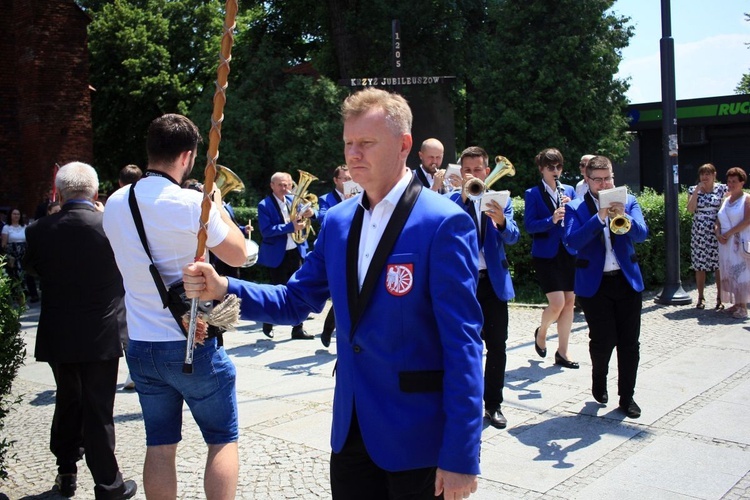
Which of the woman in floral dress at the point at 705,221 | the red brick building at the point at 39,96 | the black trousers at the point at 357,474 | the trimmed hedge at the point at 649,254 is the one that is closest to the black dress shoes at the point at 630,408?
the black trousers at the point at 357,474

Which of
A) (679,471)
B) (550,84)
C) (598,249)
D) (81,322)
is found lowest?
(679,471)

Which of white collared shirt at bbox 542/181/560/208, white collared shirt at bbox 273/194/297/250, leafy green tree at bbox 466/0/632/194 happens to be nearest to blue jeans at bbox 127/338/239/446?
white collared shirt at bbox 542/181/560/208

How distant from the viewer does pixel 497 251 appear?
5.76 m

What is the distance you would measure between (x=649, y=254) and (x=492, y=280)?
7.67 meters

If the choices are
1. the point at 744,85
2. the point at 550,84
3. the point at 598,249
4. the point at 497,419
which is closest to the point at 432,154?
the point at 598,249

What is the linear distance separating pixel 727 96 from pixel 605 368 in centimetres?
2358

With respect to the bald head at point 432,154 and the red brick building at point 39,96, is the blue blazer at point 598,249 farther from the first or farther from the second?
the red brick building at point 39,96

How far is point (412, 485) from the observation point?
268cm

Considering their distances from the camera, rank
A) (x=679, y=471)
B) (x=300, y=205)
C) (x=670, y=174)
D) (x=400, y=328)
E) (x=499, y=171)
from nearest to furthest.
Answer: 1. (x=400, y=328)
2. (x=679, y=471)
3. (x=499, y=171)
4. (x=300, y=205)
5. (x=670, y=174)

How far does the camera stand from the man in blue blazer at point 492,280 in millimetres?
5754

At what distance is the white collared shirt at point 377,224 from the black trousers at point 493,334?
314 centimetres

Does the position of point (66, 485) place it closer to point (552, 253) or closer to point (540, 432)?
point (540, 432)

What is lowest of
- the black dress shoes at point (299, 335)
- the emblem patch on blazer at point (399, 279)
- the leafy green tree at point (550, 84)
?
the black dress shoes at point (299, 335)

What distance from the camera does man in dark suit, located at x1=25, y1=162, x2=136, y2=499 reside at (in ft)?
14.9
